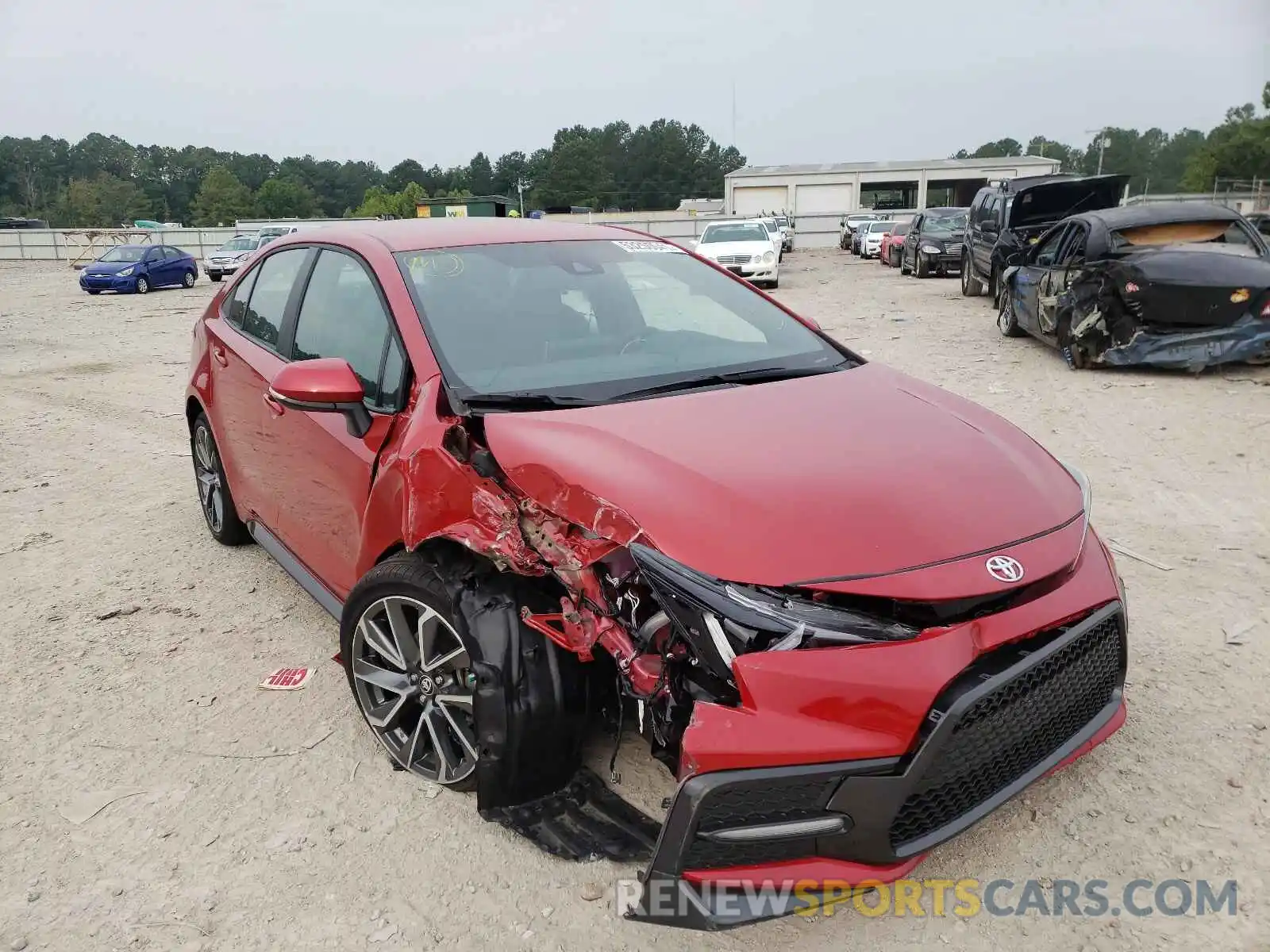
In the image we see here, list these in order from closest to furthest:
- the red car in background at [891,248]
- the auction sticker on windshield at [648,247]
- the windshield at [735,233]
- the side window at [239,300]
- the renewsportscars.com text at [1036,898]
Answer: the renewsportscars.com text at [1036,898] → the auction sticker on windshield at [648,247] → the side window at [239,300] → the windshield at [735,233] → the red car in background at [891,248]

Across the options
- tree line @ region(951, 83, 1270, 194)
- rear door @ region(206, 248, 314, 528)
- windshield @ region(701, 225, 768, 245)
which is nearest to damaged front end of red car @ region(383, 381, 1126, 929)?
rear door @ region(206, 248, 314, 528)

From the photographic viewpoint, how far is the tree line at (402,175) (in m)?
87.8

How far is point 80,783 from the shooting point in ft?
9.73

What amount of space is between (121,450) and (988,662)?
730 centimetres

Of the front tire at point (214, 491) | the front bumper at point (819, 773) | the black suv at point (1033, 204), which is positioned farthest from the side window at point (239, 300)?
the black suv at point (1033, 204)

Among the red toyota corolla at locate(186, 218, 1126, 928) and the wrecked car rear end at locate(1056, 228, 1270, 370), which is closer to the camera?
the red toyota corolla at locate(186, 218, 1126, 928)

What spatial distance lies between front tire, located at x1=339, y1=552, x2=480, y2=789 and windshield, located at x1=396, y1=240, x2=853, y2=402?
24.8 inches

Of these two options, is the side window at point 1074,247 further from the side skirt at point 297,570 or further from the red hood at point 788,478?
the side skirt at point 297,570

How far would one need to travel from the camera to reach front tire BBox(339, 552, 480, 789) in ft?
8.75

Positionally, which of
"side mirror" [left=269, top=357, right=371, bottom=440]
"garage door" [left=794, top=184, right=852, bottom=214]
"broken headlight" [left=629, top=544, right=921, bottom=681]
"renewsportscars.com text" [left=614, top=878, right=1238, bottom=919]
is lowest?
"renewsportscars.com text" [left=614, top=878, right=1238, bottom=919]

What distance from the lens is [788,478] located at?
2.32 m

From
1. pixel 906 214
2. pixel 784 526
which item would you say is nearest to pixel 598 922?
pixel 784 526

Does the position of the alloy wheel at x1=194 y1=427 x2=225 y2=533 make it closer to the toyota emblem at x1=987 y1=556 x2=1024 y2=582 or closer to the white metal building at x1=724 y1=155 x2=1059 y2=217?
the toyota emblem at x1=987 y1=556 x2=1024 y2=582

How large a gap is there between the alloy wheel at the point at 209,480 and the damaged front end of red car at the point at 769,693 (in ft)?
9.54
